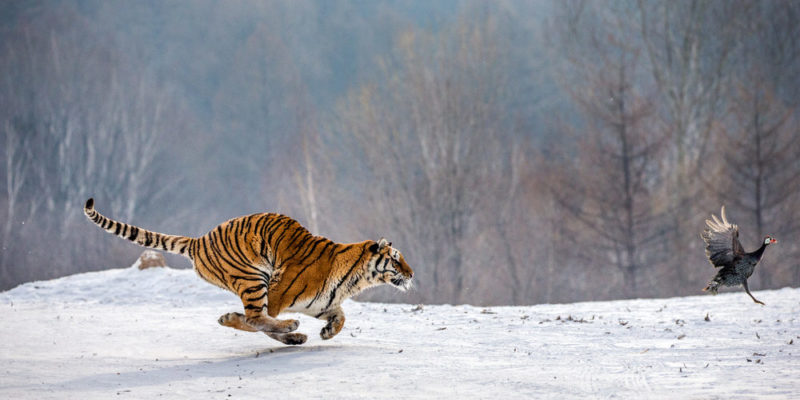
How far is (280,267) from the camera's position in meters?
7.26

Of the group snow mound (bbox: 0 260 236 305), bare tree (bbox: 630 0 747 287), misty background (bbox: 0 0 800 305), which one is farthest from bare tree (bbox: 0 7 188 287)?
bare tree (bbox: 630 0 747 287)

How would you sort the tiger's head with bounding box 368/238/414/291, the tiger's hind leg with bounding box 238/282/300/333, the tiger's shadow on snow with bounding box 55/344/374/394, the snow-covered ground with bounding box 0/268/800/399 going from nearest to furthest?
the snow-covered ground with bounding box 0/268/800/399 → the tiger's shadow on snow with bounding box 55/344/374/394 → the tiger's hind leg with bounding box 238/282/300/333 → the tiger's head with bounding box 368/238/414/291

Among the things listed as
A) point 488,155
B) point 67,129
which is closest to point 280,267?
point 488,155

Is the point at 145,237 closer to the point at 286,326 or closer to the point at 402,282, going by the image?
the point at 286,326

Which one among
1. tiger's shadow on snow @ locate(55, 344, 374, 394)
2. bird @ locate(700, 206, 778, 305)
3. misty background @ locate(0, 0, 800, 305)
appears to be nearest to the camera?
tiger's shadow on snow @ locate(55, 344, 374, 394)

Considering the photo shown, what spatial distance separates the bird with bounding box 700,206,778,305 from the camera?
941cm

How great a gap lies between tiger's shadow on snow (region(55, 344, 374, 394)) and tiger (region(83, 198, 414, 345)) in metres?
0.24

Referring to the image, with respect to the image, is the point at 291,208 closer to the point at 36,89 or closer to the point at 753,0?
the point at 36,89

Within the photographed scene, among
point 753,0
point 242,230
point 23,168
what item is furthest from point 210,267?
point 23,168

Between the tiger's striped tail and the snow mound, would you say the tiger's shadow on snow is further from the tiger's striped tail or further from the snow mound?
the snow mound

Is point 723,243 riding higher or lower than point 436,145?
lower

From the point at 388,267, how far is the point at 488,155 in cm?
1970

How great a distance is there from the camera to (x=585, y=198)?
23812 mm

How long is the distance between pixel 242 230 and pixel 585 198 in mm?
17734
